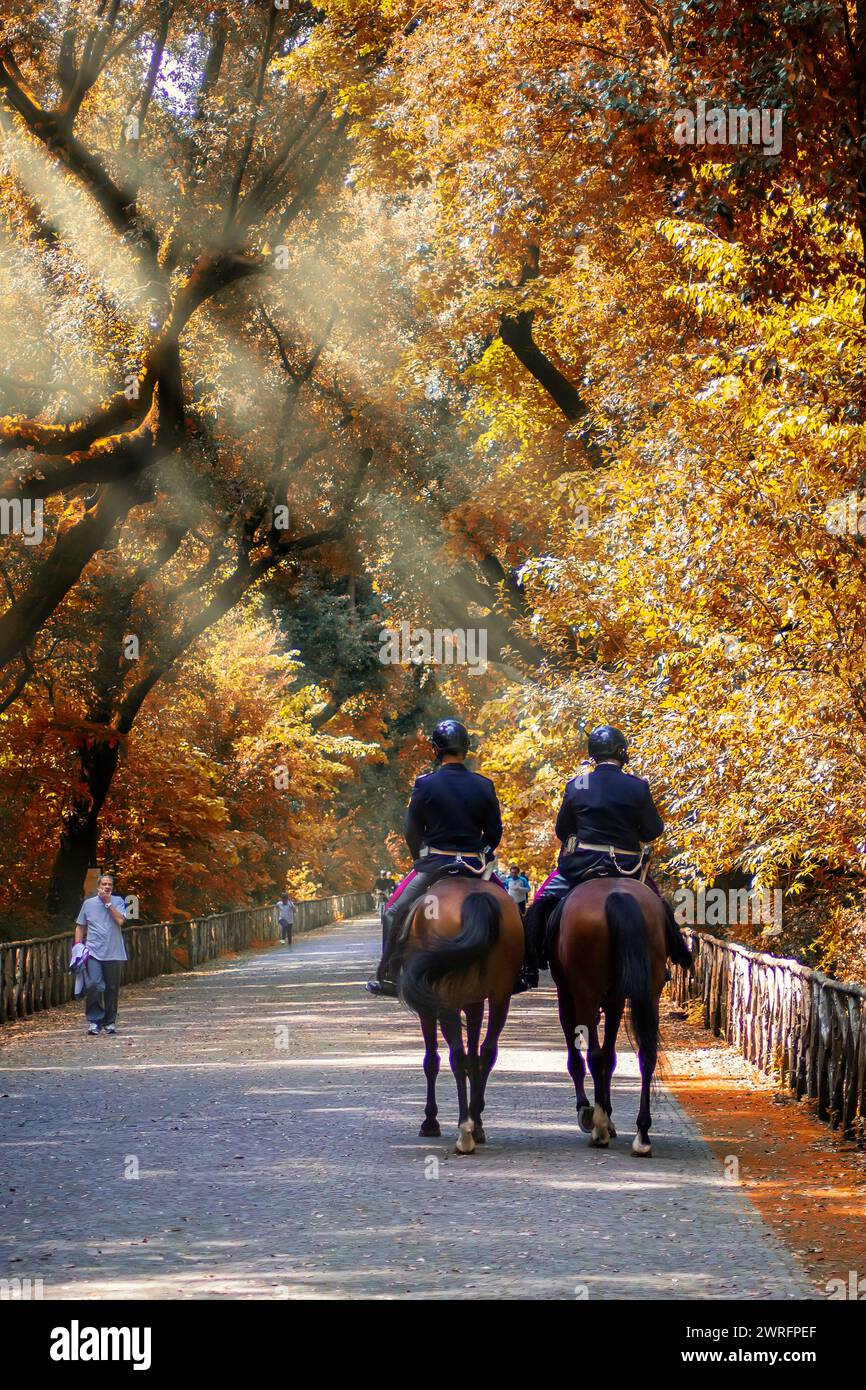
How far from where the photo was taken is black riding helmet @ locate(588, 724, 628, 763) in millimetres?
11586

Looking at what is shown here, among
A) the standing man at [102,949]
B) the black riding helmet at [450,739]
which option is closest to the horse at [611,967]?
the black riding helmet at [450,739]

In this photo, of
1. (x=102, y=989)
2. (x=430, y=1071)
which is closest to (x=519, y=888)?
(x=102, y=989)

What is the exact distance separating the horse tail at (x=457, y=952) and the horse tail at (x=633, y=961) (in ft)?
2.52

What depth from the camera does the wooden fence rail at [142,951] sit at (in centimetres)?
2466

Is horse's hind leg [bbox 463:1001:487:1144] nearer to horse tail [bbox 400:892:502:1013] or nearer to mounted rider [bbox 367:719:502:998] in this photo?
horse tail [bbox 400:892:502:1013]

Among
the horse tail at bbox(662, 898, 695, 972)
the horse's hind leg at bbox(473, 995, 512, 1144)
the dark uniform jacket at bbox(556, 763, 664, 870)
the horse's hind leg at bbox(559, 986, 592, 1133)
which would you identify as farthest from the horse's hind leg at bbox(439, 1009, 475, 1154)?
the horse tail at bbox(662, 898, 695, 972)

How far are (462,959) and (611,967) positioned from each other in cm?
95

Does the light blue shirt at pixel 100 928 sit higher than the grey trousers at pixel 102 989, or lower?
higher

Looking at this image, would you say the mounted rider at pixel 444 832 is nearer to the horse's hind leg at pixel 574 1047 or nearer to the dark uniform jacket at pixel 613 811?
the dark uniform jacket at pixel 613 811

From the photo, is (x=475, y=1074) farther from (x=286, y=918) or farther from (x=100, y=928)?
(x=286, y=918)

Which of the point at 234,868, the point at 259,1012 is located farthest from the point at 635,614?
the point at 234,868

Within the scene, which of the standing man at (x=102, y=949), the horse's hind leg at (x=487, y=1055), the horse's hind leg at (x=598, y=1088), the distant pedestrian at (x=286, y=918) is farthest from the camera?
the distant pedestrian at (x=286, y=918)

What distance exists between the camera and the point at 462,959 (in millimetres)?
11078

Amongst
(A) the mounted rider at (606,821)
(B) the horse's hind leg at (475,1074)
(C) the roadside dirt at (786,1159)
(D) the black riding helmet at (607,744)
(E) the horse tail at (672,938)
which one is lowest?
(C) the roadside dirt at (786,1159)
